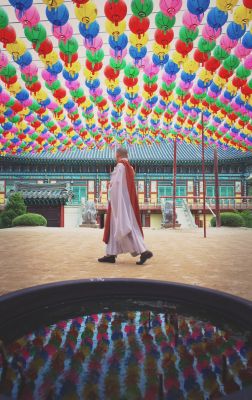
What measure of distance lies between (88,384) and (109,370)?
0.40ft

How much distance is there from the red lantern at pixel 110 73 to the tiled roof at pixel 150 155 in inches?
735

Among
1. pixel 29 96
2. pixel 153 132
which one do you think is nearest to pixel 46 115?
pixel 29 96

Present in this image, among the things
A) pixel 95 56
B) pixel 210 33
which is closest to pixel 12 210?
pixel 95 56

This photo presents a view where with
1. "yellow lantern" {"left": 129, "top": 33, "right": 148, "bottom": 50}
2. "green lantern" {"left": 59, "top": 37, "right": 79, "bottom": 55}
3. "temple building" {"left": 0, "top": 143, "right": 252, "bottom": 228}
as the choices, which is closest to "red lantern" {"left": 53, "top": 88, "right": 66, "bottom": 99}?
"green lantern" {"left": 59, "top": 37, "right": 79, "bottom": 55}

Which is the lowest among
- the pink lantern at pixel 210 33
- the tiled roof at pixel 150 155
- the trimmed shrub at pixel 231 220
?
the trimmed shrub at pixel 231 220

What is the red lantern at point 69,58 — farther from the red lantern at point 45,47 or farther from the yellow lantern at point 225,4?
the yellow lantern at point 225,4

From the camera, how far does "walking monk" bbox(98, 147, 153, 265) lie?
11.3ft

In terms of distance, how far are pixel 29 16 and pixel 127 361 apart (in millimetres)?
5365

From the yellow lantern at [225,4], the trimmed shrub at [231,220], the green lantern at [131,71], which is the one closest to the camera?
the yellow lantern at [225,4]

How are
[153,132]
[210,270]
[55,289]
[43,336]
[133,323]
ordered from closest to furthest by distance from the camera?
[43,336]
[133,323]
[55,289]
[210,270]
[153,132]

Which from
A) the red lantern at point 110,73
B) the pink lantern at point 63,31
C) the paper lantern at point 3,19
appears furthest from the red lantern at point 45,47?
the red lantern at point 110,73

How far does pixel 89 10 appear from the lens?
4.58m

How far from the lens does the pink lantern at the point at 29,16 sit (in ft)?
15.2

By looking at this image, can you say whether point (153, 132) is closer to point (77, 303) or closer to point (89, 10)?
point (89, 10)
